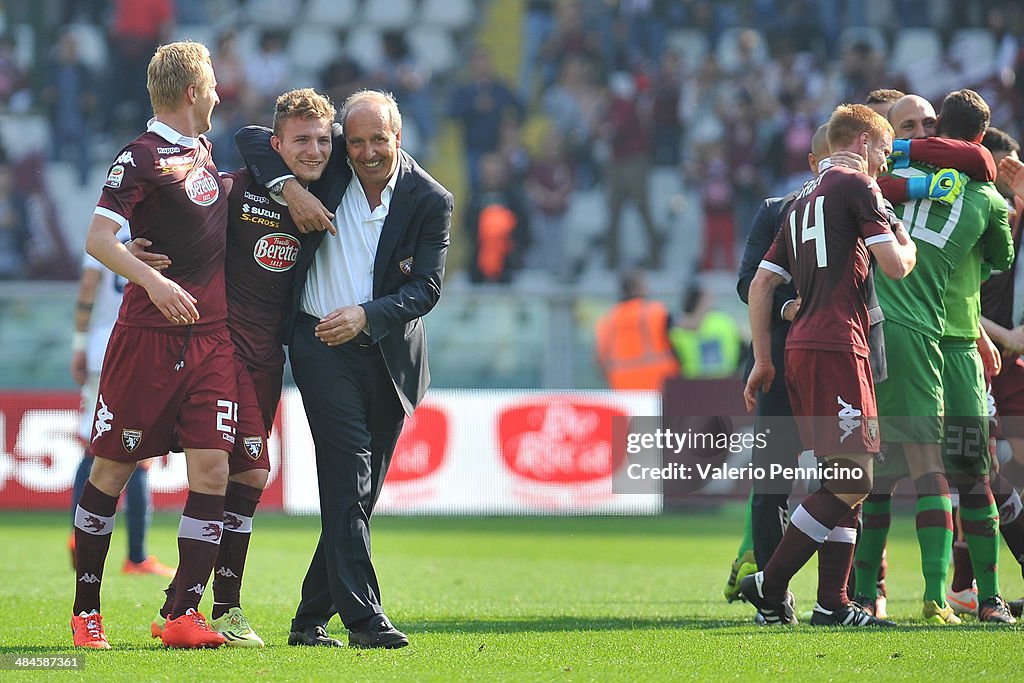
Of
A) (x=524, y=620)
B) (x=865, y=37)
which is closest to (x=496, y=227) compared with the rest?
(x=865, y=37)

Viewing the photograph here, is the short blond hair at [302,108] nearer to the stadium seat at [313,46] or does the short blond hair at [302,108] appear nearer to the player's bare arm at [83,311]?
the player's bare arm at [83,311]

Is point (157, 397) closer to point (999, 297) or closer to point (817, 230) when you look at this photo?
point (817, 230)

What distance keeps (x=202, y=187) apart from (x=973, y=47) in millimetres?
16563

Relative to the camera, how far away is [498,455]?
13578 mm

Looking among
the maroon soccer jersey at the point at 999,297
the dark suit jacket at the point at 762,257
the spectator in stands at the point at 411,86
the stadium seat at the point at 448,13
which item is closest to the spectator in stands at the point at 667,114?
the spectator in stands at the point at 411,86

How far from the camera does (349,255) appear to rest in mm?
5734

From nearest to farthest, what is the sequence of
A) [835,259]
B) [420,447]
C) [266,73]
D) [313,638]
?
[313,638], [835,259], [420,447], [266,73]

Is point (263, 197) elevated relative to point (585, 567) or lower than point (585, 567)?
elevated

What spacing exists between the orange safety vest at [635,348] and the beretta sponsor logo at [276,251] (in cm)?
940

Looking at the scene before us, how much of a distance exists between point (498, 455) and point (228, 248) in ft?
26.3

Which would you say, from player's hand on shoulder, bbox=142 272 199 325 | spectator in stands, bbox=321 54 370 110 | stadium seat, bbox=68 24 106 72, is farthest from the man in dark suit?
stadium seat, bbox=68 24 106 72

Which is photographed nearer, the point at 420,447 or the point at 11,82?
the point at 420,447

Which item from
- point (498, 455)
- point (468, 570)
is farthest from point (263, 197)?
point (498, 455)

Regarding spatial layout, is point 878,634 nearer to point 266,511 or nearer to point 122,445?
point 122,445
